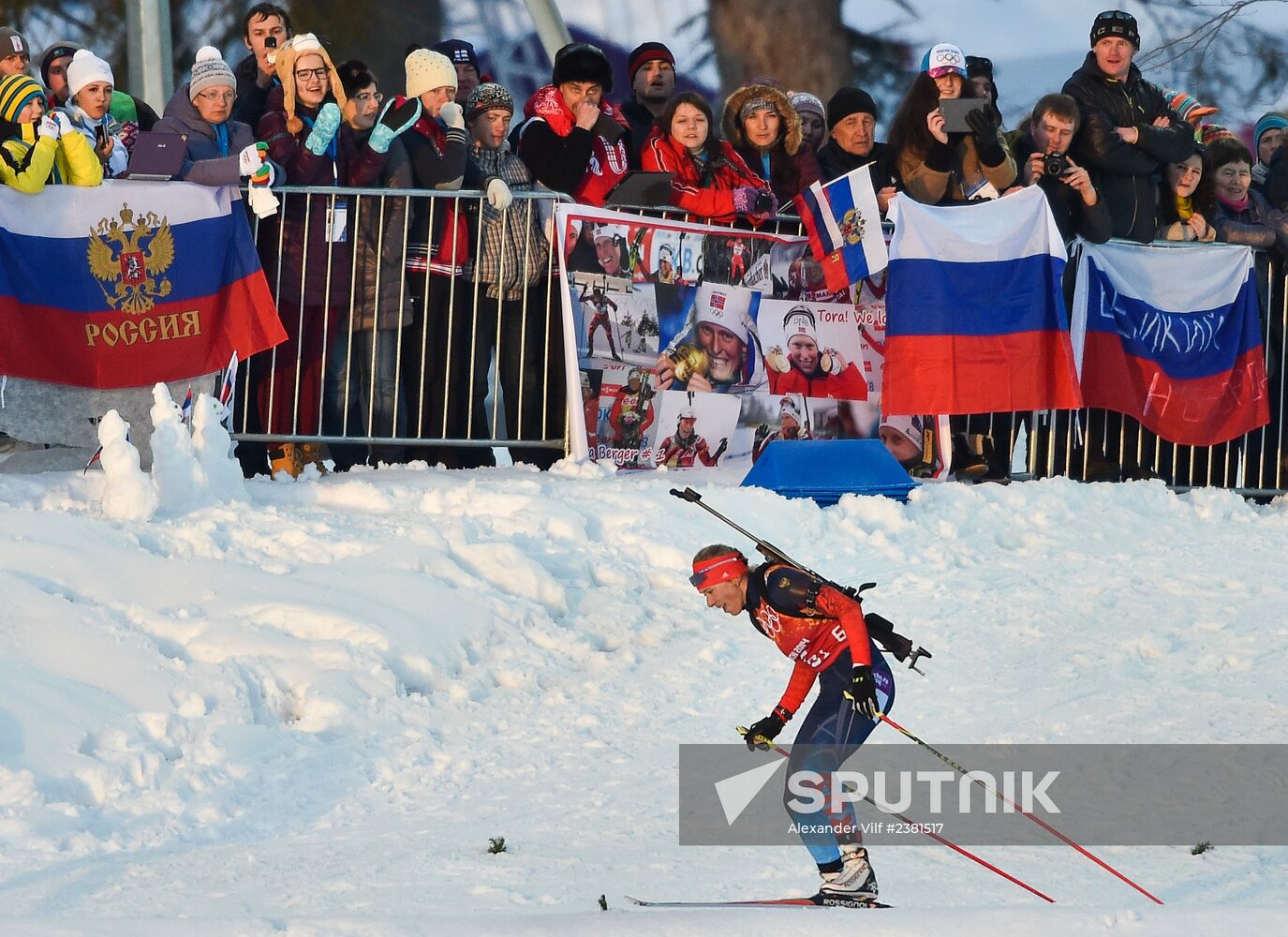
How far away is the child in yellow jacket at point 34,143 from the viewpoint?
9758 mm

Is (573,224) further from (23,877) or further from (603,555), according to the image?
(23,877)

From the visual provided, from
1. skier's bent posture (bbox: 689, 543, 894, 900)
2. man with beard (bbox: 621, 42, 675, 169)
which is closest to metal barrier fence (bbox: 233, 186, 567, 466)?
man with beard (bbox: 621, 42, 675, 169)

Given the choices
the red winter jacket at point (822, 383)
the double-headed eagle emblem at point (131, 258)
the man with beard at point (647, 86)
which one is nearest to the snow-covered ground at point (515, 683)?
the red winter jacket at point (822, 383)

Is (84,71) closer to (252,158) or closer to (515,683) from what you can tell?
(252,158)

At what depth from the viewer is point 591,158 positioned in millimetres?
11164

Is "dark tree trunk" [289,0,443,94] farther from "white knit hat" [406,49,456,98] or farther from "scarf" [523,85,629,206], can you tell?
"white knit hat" [406,49,456,98]

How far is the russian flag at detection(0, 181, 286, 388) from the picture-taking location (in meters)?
9.88

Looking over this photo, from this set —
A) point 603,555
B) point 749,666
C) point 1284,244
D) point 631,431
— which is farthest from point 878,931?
point 1284,244

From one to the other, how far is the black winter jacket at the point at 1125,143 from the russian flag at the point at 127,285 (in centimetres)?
519

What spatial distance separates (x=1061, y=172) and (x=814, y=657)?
6.02 metres

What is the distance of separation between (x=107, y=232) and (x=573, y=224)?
2.63 m

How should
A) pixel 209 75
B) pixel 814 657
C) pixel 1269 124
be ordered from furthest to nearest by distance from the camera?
pixel 1269 124, pixel 209 75, pixel 814 657

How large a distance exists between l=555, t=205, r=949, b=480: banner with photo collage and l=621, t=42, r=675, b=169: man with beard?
875 millimetres

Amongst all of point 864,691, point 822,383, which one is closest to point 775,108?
point 822,383
